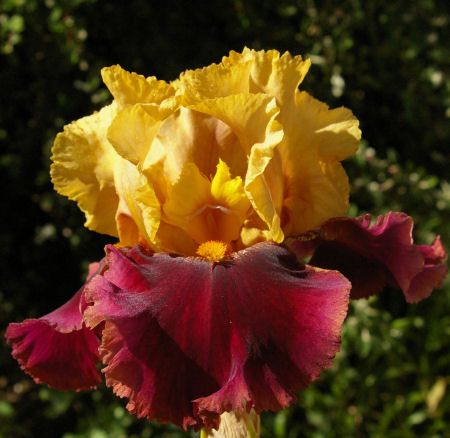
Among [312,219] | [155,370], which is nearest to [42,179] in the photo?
[312,219]

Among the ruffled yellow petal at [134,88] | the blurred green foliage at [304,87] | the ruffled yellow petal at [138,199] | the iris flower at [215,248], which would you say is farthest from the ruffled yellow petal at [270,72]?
the blurred green foliage at [304,87]

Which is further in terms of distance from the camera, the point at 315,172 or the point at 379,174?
the point at 379,174

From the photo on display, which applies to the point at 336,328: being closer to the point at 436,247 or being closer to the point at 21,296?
the point at 436,247

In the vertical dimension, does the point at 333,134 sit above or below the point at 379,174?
above

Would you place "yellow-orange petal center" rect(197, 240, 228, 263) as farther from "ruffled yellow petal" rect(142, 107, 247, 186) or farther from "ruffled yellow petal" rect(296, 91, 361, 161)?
"ruffled yellow petal" rect(296, 91, 361, 161)

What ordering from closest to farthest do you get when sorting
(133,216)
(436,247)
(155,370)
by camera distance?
(155,370) → (133,216) → (436,247)

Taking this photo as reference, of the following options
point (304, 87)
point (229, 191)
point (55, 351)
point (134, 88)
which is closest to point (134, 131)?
point (134, 88)

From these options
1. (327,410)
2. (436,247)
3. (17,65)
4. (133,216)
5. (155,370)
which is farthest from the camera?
(327,410)

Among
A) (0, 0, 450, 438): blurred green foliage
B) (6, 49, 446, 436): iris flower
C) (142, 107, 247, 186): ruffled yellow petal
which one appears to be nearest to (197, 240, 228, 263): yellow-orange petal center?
(6, 49, 446, 436): iris flower

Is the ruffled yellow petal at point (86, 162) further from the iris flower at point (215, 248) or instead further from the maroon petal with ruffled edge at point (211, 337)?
the maroon petal with ruffled edge at point (211, 337)

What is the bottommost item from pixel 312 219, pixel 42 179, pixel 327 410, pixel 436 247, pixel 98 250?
pixel 327 410
